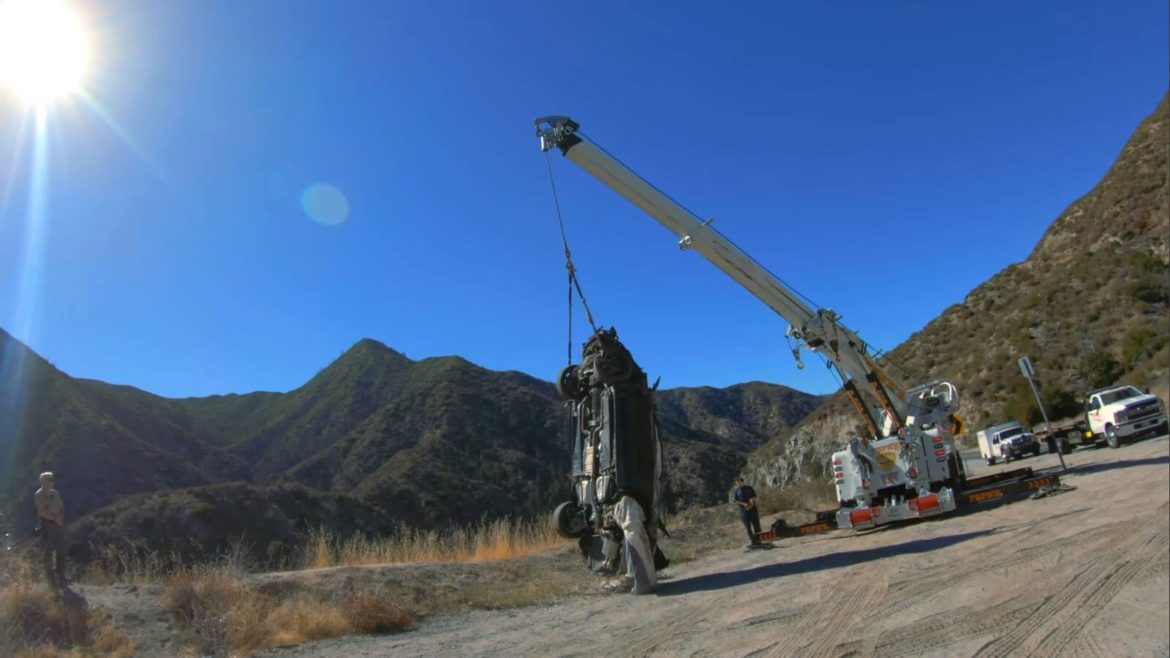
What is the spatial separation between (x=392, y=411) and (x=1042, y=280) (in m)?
56.4

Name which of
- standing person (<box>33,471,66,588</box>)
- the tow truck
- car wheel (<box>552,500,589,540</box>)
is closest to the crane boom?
the tow truck

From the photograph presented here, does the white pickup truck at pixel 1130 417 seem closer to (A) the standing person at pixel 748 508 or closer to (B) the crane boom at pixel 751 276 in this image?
(B) the crane boom at pixel 751 276

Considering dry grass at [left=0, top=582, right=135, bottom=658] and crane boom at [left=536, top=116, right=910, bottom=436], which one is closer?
dry grass at [left=0, top=582, right=135, bottom=658]

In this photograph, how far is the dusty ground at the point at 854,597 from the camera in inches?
211

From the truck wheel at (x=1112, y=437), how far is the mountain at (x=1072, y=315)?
1.70m

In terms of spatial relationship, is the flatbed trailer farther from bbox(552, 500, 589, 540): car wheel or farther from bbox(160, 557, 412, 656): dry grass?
bbox(160, 557, 412, 656): dry grass

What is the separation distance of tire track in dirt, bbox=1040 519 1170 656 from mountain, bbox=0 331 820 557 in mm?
17895

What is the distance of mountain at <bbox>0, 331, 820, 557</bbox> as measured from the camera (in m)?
36.3

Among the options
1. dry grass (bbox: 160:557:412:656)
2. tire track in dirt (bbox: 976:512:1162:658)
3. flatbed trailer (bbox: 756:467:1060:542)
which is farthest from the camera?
flatbed trailer (bbox: 756:467:1060:542)

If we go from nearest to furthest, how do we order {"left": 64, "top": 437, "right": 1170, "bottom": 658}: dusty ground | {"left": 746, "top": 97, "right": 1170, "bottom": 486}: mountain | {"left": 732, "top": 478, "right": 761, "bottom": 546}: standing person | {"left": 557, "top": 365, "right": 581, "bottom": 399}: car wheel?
{"left": 64, "top": 437, "right": 1170, "bottom": 658}: dusty ground, {"left": 557, "top": 365, "right": 581, "bottom": 399}: car wheel, {"left": 732, "top": 478, "right": 761, "bottom": 546}: standing person, {"left": 746, "top": 97, "right": 1170, "bottom": 486}: mountain

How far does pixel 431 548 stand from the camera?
47.6 feet

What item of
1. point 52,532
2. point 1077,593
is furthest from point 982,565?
point 52,532

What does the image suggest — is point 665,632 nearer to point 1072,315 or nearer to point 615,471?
point 615,471

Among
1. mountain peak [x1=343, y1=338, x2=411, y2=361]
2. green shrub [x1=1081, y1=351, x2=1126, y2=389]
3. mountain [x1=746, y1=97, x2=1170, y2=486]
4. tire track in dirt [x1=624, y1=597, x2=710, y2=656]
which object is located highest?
mountain peak [x1=343, y1=338, x2=411, y2=361]
